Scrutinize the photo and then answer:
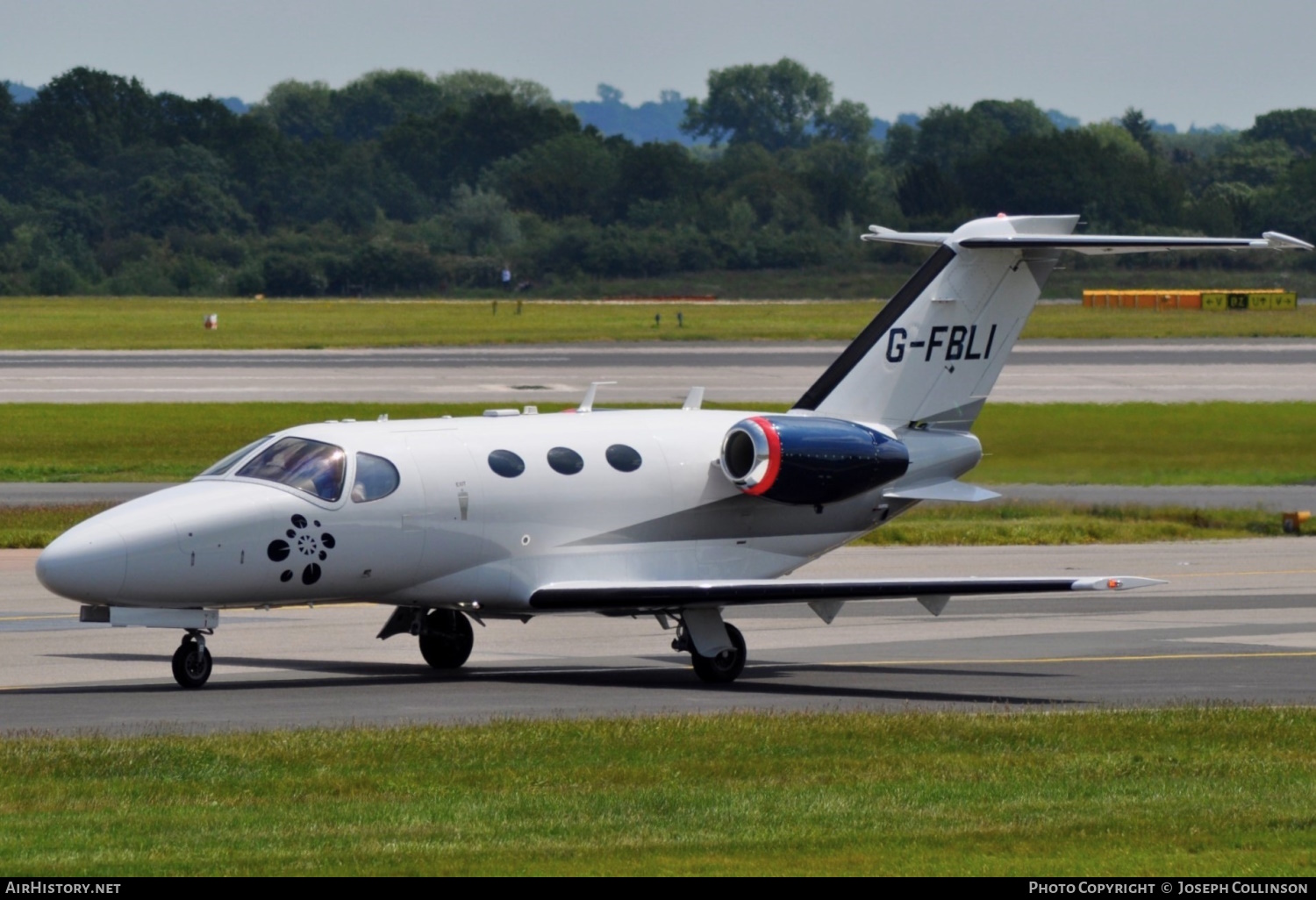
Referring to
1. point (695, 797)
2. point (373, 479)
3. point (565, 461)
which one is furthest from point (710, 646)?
point (695, 797)

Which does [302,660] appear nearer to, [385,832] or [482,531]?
[482,531]

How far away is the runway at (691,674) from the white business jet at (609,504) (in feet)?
3.02

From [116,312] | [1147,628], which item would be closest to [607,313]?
[116,312]

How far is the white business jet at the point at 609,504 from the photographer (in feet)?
66.3

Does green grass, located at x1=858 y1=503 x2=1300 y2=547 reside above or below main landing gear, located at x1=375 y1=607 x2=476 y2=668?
below

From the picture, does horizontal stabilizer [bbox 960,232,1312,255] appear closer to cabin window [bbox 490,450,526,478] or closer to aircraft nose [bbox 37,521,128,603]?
cabin window [bbox 490,450,526,478]

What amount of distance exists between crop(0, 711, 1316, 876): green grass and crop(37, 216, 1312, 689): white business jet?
2.95 meters

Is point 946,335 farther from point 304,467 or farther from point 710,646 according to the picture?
point 304,467

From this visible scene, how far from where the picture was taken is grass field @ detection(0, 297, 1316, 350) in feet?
337

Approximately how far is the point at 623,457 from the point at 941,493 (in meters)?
4.17

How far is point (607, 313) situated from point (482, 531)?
11330cm

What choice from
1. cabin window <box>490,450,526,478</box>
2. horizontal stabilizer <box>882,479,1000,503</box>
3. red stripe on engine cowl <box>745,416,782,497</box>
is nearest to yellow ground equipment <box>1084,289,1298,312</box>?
horizontal stabilizer <box>882,479,1000,503</box>

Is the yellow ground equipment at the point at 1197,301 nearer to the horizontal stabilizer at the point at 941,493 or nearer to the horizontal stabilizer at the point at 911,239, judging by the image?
the horizontal stabilizer at the point at 911,239

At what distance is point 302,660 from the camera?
24141mm
